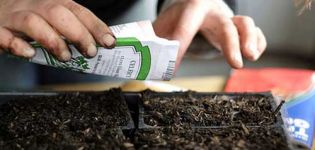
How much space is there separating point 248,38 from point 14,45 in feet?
1.42

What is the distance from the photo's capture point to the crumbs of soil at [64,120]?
0.73 metres

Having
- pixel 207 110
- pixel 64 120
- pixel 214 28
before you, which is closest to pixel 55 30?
pixel 64 120

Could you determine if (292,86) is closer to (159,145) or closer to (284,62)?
(159,145)

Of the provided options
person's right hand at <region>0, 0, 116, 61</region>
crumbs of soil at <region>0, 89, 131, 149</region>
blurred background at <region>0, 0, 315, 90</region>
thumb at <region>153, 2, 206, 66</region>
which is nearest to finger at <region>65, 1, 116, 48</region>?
person's right hand at <region>0, 0, 116, 61</region>

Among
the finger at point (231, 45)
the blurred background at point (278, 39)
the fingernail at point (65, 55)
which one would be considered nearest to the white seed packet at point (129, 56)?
the fingernail at point (65, 55)

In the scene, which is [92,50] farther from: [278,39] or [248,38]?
[278,39]

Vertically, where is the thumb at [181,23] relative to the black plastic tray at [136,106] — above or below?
above

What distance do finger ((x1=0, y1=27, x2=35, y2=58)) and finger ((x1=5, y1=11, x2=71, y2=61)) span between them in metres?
0.01

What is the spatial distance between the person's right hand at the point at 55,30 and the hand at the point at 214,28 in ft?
0.93

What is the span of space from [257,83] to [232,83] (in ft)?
0.22

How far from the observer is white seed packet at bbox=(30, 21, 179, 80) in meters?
0.76

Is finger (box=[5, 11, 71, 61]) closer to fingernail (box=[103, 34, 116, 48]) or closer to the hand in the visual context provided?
fingernail (box=[103, 34, 116, 48])

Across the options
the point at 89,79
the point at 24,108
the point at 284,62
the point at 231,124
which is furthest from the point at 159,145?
the point at 284,62

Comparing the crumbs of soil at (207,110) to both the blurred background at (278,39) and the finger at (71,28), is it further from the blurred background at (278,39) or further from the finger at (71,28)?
the blurred background at (278,39)
